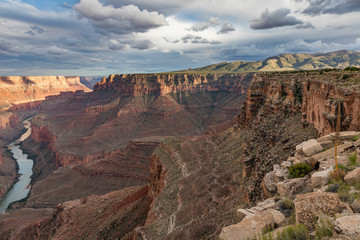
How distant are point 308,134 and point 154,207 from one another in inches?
909

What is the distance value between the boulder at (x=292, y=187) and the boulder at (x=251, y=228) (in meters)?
2.51

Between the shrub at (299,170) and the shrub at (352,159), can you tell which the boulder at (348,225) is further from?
the shrub at (299,170)

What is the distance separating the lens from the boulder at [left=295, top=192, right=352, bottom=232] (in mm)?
6633

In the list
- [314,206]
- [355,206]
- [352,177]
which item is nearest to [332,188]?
[352,177]

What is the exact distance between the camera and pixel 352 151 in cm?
1128

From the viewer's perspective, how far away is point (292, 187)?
400 inches

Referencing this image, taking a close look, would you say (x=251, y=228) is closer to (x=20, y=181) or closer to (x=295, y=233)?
(x=295, y=233)

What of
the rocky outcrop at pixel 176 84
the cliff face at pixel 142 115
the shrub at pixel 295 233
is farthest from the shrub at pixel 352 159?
the rocky outcrop at pixel 176 84

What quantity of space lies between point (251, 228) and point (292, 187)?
3.50 metres

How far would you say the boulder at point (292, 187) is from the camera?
392 inches

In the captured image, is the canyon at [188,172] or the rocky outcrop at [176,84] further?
the rocky outcrop at [176,84]

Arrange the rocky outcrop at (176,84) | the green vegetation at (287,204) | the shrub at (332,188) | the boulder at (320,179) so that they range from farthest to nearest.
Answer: the rocky outcrop at (176,84) → the boulder at (320,179) → the green vegetation at (287,204) → the shrub at (332,188)

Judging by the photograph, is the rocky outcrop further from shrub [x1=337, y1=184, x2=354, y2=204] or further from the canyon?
shrub [x1=337, y1=184, x2=354, y2=204]

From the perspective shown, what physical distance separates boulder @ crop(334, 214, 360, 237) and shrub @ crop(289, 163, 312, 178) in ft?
17.7
